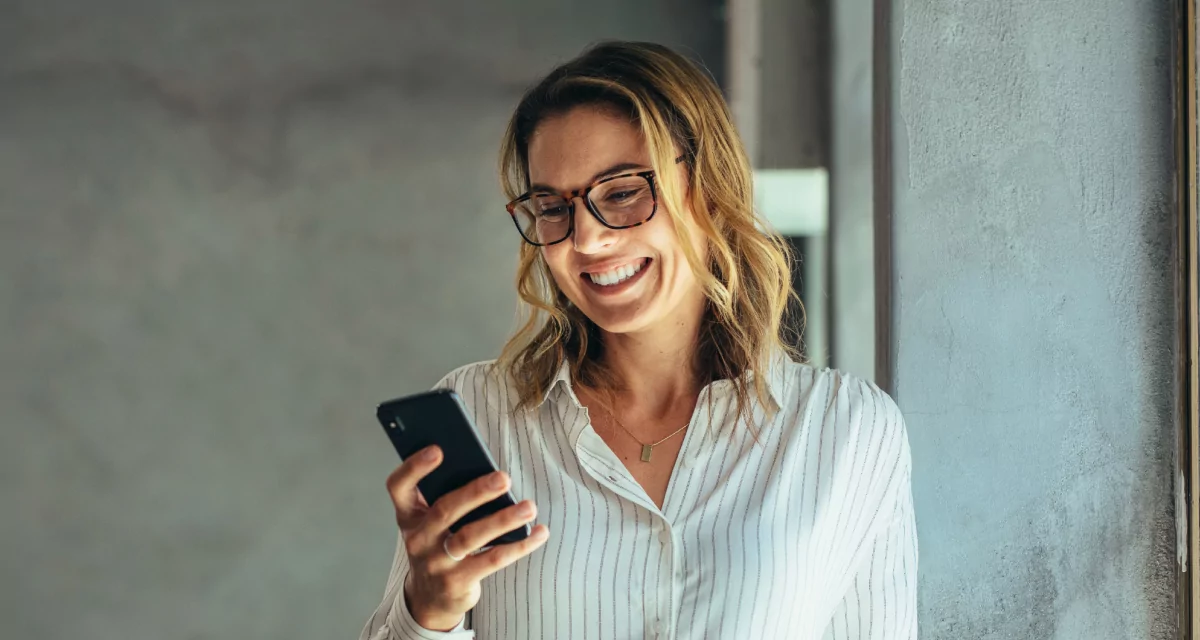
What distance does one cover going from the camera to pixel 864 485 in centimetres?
111

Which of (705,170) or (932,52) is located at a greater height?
(932,52)

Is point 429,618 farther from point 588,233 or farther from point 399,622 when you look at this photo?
point 588,233

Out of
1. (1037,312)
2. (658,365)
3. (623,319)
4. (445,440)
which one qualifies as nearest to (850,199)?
(1037,312)

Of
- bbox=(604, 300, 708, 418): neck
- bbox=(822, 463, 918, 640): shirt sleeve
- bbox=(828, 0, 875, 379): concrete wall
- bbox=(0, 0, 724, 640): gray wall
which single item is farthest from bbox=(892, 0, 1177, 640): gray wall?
bbox=(0, 0, 724, 640): gray wall

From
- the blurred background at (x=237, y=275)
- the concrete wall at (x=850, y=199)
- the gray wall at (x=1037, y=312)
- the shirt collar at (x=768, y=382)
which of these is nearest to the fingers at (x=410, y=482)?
the shirt collar at (x=768, y=382)

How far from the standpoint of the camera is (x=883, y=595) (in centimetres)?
113

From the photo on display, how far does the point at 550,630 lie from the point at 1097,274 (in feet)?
2.70

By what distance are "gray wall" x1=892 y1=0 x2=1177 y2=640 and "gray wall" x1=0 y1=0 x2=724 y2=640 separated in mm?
2704

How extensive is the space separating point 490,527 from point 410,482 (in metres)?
0.09

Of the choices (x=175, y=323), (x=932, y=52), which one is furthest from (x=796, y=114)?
(x=175, y=323)

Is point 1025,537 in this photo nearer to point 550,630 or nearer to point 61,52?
point 550,630

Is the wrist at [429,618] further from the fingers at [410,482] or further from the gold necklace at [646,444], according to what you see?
the gold necklace at [646,444]

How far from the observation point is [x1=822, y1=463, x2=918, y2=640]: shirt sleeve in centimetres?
112

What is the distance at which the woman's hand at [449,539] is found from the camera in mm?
881
